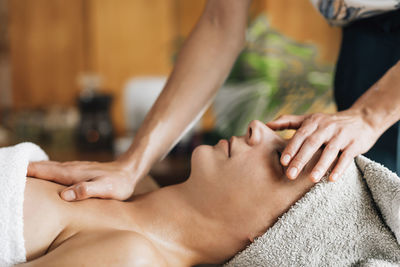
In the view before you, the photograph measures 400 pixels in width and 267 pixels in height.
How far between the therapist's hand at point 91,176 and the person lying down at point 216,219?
3cm

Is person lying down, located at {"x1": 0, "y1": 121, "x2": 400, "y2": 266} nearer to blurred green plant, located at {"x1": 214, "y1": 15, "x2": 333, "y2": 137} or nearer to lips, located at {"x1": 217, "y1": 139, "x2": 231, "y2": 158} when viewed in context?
lips, located at {"x1": 217, "y1": 139, "x2": 231, "y2": 158}

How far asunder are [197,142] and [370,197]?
6.82 ft

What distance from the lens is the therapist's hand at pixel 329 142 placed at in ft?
3.24

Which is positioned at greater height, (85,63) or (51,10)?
(51,10)

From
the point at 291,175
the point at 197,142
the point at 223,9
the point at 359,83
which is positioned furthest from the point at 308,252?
the point at 197,142

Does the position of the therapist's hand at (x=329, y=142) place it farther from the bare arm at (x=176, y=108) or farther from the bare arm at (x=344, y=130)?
the bare arm at (x=176, y=108)

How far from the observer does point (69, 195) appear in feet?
3.43

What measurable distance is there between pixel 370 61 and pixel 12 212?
40.1 inches

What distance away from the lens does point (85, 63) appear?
435 centimetres

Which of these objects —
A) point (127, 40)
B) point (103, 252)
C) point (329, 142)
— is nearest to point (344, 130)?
point (329, 142)

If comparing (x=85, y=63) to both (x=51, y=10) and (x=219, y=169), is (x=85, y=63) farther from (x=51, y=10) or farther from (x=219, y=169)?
(x=219, y=169)

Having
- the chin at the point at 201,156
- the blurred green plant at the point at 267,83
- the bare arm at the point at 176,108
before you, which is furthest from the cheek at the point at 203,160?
the blurred green plant at the point at 267,83

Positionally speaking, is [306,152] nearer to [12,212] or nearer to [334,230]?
[334,230]

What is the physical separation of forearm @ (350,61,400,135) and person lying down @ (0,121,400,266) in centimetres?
12
